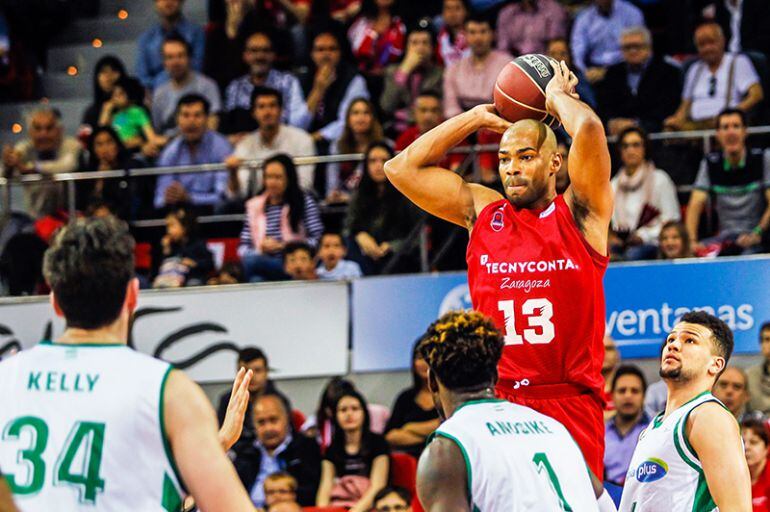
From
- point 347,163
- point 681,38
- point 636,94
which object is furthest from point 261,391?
point 681,38

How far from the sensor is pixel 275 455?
36.4 feet

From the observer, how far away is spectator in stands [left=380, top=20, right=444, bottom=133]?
14195 mm

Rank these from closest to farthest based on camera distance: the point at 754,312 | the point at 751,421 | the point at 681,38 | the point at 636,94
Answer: the point at 751,421 → the point at 754,312 → the point at 636,94 → the point at 681,38

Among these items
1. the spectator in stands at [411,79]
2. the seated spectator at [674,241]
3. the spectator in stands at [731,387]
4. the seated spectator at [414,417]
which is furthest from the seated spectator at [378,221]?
the spectator in stands at [731,387]

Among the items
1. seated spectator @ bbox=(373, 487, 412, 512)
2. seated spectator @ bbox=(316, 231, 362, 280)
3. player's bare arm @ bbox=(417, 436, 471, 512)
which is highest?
seated spectator @ bbox=(316, 231, 362, 280)

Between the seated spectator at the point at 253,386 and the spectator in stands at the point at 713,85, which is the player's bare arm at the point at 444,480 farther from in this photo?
the spectator in stands at the point at 713,85

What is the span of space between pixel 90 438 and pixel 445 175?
10.5 feet

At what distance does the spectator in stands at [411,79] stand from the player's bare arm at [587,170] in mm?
7588

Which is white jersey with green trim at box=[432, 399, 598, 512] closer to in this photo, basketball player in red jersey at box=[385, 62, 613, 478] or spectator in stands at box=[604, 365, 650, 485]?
basketball player in red jersey at box=[385, 62, 613, 478]

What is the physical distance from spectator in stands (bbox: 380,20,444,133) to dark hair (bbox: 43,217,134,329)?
9.91m

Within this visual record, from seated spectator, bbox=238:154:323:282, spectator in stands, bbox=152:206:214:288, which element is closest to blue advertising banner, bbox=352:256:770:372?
seated spectator, bbox=238:154:323:282

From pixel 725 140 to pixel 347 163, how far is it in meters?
3.63

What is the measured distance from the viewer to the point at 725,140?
39.4 ft

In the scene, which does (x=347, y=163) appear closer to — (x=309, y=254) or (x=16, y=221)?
(x=309, y=254)
